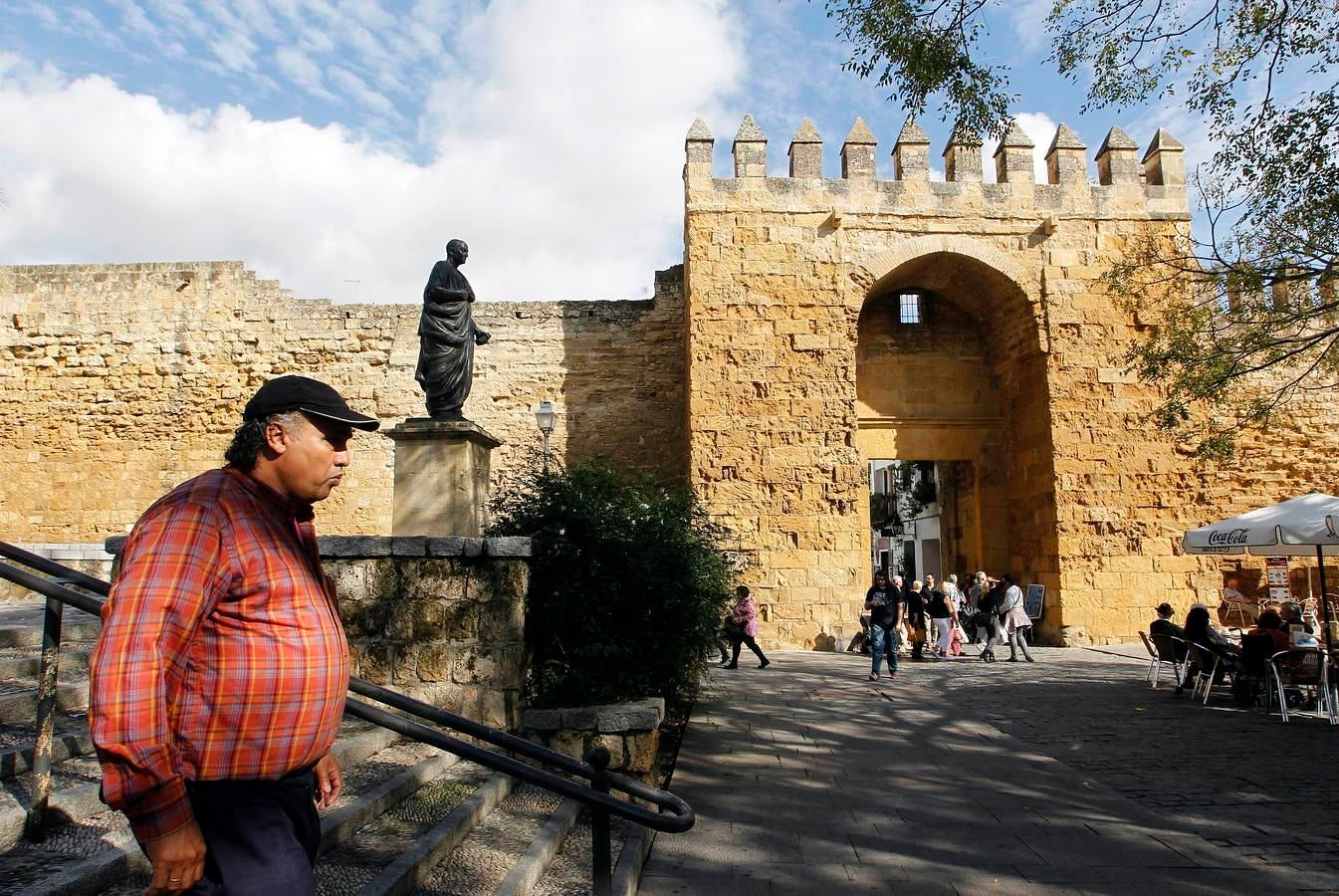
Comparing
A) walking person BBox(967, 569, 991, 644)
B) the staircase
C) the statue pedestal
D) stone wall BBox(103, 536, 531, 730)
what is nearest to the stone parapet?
stone wall BBox(103, 536, 531, 730)

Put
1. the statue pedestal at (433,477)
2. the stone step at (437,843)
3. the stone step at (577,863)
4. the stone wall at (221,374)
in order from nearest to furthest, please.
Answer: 1. the stone step at (437,843)
2. the stone step at (577,863)
3. the statue pedestal at (433,477)
4. the stone wall at (221,374)

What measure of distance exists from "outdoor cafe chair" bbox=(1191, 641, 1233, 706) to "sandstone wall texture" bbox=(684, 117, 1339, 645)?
4.55m

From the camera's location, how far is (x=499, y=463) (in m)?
15.4

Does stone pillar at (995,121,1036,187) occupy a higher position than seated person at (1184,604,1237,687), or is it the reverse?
stone pillar at (995,121,1036,187)

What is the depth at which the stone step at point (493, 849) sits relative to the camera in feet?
10.6

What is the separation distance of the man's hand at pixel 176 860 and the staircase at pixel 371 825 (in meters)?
1.18

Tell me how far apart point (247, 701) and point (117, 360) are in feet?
55.0

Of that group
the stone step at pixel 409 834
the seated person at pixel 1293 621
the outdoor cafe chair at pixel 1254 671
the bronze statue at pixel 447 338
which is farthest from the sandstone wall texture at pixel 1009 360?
the stone step at pixel 409 834

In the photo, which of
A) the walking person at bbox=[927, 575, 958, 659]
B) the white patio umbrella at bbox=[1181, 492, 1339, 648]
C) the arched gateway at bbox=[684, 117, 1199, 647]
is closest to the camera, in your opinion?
the white patio umbrella at bbox=[1181, 492, 1339, 648]

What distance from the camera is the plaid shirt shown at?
1446 millimetres

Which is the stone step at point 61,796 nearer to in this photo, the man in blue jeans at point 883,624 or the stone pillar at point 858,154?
the man in blue jeans at point 883,624

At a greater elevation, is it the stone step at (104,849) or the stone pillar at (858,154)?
the stone pillar at (858,154)

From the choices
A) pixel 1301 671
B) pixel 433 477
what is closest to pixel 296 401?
pixel 433 477

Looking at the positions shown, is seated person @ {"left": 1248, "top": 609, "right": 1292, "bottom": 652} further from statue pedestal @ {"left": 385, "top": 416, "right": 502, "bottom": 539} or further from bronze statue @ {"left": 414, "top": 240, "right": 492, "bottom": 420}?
bronze statue @ {"left": 414, "top": 240, "right": 492, "bottom": 420}
